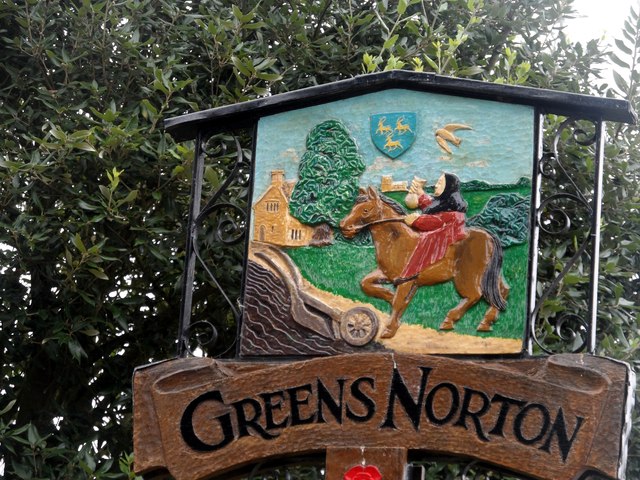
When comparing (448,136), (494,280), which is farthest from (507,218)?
(448,136)

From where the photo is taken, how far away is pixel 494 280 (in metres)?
5.72

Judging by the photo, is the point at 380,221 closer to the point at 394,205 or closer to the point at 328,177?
the point at 394,205

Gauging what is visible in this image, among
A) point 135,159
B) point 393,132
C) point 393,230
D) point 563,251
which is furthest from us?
point 135,159

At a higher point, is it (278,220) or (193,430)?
(278,220)

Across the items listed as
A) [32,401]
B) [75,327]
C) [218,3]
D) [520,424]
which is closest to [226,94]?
[218,3]

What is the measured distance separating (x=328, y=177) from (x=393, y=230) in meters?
0.42

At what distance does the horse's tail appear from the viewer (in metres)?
5.70

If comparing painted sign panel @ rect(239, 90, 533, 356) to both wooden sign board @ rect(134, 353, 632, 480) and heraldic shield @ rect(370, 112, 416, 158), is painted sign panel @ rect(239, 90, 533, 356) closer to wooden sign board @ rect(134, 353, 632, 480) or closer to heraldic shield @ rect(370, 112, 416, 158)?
heraldic shield @ rect(370, 112, 416, 158)

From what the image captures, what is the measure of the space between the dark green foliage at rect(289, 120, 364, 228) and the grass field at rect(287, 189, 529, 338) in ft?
0.54

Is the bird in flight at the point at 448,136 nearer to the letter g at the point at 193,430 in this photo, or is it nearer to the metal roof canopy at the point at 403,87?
the metal roof canopy at the point at 403,87

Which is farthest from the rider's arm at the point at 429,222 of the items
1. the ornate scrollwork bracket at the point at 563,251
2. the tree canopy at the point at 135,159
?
the tree canopy at the point at 135,159

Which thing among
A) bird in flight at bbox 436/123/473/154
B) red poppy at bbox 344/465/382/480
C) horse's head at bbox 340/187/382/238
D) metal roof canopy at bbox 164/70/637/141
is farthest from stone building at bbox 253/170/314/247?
red poppy at bbox 344/465/382/480

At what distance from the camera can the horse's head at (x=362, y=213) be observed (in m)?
5.98

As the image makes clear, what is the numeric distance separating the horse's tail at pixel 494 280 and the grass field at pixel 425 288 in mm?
27
